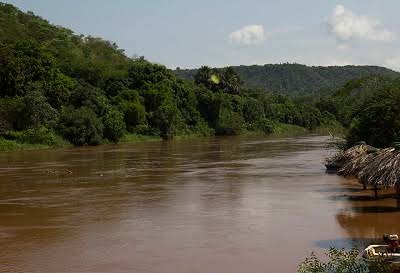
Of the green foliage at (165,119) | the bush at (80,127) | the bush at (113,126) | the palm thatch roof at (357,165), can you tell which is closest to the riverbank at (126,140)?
the bush at (80,127)

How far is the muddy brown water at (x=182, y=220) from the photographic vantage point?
10.9 metres

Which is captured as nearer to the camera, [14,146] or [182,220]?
[182,220]

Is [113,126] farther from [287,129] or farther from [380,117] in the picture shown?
[287,129]

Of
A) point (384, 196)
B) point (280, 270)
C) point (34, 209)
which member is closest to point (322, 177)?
point (384, 196)

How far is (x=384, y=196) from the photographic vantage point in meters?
17.6

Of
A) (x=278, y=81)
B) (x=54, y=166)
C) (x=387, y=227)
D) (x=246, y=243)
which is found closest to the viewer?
(x=246, y=243)

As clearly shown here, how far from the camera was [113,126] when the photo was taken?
5531 cm

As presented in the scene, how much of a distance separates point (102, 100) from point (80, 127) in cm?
763

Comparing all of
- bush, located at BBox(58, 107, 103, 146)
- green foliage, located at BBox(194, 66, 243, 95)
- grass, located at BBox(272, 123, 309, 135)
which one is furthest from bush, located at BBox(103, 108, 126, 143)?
grass, located at BBox(272, 123, 309, 135)

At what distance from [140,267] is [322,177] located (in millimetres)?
14648

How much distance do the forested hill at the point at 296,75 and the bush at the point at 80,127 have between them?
372 ft

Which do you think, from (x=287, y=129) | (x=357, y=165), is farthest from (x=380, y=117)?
(x=287, y=129)

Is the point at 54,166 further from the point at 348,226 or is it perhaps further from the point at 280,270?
the point at 280,270

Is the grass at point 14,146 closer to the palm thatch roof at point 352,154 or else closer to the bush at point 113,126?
the bush at point 113,126
